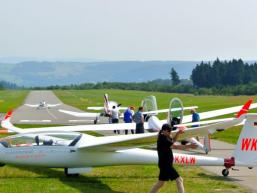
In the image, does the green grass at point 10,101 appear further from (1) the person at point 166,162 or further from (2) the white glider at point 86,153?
(1) the person at point 166,162

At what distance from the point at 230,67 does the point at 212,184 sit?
14539cm

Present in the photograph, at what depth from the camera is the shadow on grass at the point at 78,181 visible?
13.7m

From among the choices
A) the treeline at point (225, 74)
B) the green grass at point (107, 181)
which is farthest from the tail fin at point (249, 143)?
the treeline at point (225, 74)

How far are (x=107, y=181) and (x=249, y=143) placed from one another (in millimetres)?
3683

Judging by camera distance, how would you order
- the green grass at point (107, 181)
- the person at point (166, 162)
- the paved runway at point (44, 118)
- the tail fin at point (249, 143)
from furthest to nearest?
the paved runway at point (44, 118) → the tail fin at point (249, 143) → the green grass at point (107, 181) → the person at point (166, 162)

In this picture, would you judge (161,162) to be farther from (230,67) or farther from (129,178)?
(230,67)

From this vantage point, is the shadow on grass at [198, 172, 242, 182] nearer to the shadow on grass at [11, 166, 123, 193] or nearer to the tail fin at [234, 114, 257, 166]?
the tail fin at [234, 114, 257, 166]

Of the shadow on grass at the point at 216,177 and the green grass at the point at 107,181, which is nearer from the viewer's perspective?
the green grass at the point at 107,181

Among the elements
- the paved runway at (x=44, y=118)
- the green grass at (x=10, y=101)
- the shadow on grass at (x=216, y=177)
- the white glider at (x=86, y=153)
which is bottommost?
the green grass at (x=10, y=101)

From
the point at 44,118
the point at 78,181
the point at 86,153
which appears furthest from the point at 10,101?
the point at 78,181

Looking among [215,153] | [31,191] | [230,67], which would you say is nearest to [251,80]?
[230,67]

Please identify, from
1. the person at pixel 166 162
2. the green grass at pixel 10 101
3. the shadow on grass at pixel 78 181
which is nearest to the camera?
the person at pixel 166 162

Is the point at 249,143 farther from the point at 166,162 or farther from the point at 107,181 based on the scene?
the point at 166,162

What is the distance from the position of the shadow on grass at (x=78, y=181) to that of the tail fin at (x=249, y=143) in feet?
11.6
